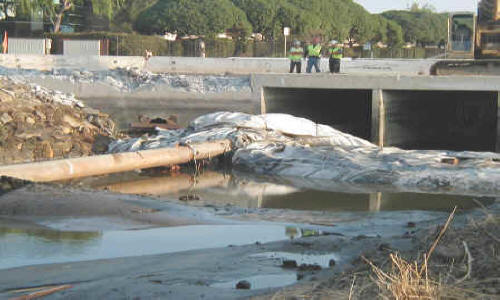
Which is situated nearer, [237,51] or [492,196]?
[492,196]

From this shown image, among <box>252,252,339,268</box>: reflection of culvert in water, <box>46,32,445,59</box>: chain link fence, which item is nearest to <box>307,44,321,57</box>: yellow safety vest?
<box>252,252,339,268</box>: reflection of culvert in water

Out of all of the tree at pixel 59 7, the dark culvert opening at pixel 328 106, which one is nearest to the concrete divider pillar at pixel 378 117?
the dark culvert opening at pixel 328 106

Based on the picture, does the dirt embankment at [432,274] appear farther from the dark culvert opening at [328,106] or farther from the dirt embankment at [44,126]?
the dark culvert opening at [328,106]

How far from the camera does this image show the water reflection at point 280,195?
1270 cm

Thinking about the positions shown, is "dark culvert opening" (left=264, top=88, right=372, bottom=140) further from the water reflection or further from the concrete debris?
the water reflection

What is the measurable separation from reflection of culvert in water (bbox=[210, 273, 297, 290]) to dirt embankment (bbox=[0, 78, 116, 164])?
1057cm

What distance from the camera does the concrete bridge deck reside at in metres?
19.5

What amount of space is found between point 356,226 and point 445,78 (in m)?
9.97

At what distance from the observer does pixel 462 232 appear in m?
6.62

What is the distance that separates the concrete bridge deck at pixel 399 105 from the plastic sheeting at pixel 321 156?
1951 mm

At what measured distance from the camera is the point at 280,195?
45.9 feet

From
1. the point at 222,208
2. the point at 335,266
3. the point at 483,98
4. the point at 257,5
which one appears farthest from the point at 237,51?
the point at 335,266

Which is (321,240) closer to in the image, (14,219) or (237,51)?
(14,219)

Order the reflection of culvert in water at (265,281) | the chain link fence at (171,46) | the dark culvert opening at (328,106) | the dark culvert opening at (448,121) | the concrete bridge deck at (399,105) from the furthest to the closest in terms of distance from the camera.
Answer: the chain link fence at (171,46) < the dark culvert opening at (448,121) < the dark culvert opening at (328,106) < the concrete bridge deck at (399,105) < the reflection of culvert in water at (265,281)
